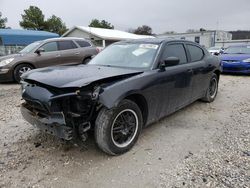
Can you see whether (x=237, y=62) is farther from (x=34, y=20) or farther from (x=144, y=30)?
(x=144, y=30)

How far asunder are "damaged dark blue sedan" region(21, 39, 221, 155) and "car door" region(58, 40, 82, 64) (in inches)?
191

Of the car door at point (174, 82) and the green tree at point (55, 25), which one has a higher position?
the green tree at point (55, 25)

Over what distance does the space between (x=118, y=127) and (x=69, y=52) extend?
21.9ft

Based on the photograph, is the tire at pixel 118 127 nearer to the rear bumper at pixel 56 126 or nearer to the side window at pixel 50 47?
the rear bumper at pixel 56 126

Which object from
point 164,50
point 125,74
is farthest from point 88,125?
point 164,50

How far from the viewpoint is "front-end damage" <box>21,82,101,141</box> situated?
2.71 meters

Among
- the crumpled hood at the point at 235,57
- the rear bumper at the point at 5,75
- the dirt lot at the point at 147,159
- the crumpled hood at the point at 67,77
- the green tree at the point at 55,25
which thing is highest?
the green tree at the point at 55,25

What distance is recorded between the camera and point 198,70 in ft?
15.5

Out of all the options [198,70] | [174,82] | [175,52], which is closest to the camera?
[174,82]

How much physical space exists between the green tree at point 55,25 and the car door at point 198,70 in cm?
3830

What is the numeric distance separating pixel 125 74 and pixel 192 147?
1.51 meters

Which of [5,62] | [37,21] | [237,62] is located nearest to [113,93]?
[5,62]

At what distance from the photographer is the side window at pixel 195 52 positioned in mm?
4785

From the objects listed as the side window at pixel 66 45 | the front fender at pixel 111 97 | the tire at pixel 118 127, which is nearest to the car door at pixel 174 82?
the tire at pixel 118 127
